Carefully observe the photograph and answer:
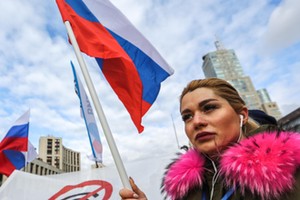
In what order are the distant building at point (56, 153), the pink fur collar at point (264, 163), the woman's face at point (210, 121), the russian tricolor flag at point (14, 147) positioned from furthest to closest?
1. the distant building at point (56, 153)
2. the russian tricolor flag at point (14, 147)
3. the woman's face at point (210, 121)
4. the pink fur collar at point (264, 163)

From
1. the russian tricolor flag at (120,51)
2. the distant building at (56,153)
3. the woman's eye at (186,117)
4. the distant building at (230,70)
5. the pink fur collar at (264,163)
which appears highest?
the distant building at (230,70)

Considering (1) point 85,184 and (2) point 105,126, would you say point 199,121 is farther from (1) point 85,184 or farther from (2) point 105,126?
(1) point 85,184

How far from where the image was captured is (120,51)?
105 inches

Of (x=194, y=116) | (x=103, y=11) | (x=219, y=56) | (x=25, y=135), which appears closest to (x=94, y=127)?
(x=25, y=135)

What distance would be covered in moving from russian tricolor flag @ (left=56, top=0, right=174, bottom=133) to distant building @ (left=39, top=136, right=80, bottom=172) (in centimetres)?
9451

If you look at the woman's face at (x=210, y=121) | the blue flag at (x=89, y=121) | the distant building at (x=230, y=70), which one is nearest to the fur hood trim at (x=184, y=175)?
the woman's face at (x=210, y=121)

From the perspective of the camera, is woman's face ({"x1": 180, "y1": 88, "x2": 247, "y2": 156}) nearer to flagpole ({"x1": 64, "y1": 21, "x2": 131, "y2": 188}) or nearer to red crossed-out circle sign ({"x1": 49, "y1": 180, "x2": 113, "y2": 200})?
flagpole ({"x1": 64, "y1": 21, "x2": 131, "y2": 188})

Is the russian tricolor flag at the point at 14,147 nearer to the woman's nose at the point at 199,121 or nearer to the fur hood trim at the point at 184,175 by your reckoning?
the fur hood trim at the point at 184,175

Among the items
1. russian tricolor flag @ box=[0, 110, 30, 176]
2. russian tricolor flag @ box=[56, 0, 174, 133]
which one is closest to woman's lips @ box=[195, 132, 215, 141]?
russian tricolor flag @ box=[56, 0, 174, 133]

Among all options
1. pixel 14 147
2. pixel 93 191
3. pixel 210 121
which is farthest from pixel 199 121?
pixel 14 147

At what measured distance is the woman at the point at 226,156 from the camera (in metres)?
1.12

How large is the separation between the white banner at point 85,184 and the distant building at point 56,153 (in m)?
92.9

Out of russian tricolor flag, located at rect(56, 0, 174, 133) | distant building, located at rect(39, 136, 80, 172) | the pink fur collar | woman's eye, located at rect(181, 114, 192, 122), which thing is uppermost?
distant building, located at rect(39, 136, 80, 172)

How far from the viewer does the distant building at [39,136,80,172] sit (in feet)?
298
